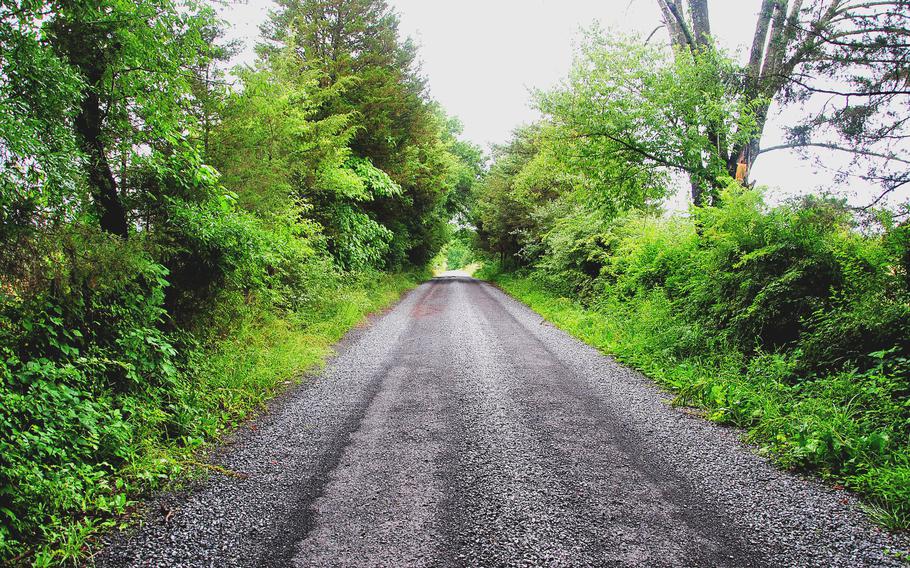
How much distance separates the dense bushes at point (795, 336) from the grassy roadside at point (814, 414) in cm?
1

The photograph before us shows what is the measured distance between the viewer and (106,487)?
296 centimetres

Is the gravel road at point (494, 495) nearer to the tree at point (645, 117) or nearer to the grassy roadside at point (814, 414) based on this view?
the grassy roadside at point (814, 414)

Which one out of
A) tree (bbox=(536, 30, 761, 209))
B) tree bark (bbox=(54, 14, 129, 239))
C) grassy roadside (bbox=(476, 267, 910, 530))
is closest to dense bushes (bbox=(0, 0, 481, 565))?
tree bark (bbox=(54, 14, 129, 239))

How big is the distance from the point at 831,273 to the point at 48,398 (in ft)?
26.0

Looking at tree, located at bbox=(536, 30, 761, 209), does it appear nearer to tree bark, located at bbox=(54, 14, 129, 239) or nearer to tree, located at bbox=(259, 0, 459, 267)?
tree, located at bbox=(259, 0, 459, 267)

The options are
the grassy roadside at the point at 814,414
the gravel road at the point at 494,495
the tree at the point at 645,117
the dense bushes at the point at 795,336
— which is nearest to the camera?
the gravel road at the point at 494,495

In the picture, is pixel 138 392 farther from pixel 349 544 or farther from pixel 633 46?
pixel 633 46

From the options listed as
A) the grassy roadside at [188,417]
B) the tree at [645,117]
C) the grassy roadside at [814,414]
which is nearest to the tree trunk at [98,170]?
the grassy roadside at [188,417]

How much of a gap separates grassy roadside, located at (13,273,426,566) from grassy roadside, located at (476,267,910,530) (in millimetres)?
4969

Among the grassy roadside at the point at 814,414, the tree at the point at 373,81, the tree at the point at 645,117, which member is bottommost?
the grassy roadside at the point at 814,414

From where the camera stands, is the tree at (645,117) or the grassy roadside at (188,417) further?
the tree at (645,117)

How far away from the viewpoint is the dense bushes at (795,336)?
366cm

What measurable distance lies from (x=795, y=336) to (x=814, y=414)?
1.90m

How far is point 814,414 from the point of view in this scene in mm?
4145
